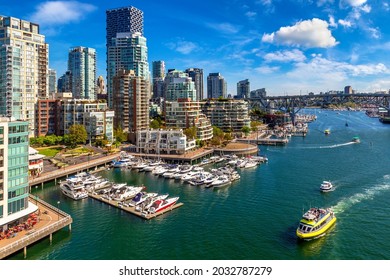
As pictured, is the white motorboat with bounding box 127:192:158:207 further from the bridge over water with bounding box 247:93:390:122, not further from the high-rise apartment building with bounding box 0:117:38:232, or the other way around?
the bridge over water with bounding box 247:93:390:122

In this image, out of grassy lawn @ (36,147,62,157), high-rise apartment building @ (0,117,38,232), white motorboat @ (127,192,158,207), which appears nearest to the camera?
high-rise apartment building @ (0,117,38,232)

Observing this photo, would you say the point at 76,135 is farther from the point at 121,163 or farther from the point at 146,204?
the point at 146,204

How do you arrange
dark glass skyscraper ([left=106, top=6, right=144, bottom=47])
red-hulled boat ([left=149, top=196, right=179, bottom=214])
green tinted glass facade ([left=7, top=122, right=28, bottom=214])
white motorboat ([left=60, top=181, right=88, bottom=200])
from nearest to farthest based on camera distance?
green tinted glass facade ([left=7, top=122, right=28, bottom=214]) < red-hulled boat ([left=149, top=196, right=179, bottom=214]) < white motorboat ([left=60, top=181, right=88, bottom=200]) < dark glass skyscraper ([left=106, top=6, right=144, bottom=47])

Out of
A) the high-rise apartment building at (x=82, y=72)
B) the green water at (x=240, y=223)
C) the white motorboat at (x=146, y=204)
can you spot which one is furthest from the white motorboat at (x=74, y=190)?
the high-rise apartment building at (x=82, y=72)

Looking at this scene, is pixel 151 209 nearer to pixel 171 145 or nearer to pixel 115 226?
pixel 115 226

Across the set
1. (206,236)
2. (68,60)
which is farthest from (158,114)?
(206,236)

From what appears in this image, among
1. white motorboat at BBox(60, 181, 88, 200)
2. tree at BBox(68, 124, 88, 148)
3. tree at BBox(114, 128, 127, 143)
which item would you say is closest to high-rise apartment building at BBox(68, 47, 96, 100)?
tree at BBox(114, 128, 127, 143)
